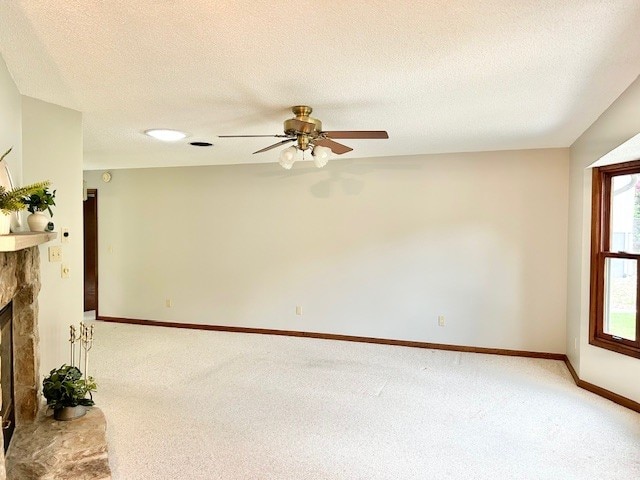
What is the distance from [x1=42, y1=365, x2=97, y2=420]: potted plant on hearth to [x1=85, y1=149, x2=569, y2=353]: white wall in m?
2.98

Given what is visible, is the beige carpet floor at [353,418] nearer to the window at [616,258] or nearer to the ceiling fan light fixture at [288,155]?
the window at [616,258]

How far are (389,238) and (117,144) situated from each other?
123 inches

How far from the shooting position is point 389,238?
16.5 ft

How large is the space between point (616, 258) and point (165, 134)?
3974 mm

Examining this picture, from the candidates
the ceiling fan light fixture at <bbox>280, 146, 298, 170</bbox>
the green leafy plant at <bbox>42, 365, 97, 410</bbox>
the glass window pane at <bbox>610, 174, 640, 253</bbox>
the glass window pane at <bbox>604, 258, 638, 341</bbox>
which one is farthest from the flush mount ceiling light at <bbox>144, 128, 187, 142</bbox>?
the glass window pane at <bbox>604, 258, 638, 341</bbox>

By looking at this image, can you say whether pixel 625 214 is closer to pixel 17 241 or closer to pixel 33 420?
pixel 17 241

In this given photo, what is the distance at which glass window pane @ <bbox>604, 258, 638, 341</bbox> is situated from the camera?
3.32 meters

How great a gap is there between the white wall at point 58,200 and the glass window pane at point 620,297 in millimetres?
4208

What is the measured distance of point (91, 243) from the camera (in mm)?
6371

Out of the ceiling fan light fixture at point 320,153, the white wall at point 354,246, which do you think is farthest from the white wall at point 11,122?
the white wall at point 354,246

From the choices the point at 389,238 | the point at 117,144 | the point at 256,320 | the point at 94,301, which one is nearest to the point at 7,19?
the point at 117,144

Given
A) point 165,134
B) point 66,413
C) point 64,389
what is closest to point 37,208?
point 64,389

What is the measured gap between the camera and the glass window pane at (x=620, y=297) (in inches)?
131

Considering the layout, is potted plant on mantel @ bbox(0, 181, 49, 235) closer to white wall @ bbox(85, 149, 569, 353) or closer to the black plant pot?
the black plant pot
